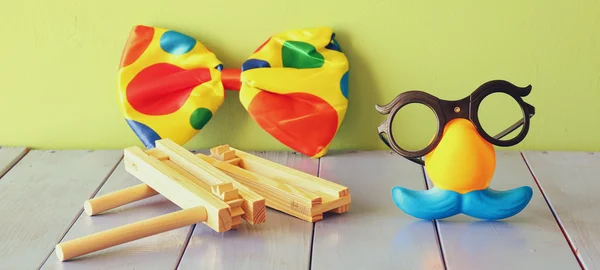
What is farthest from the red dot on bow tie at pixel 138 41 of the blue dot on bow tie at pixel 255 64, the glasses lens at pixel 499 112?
the glasses lens at pixel 499 112

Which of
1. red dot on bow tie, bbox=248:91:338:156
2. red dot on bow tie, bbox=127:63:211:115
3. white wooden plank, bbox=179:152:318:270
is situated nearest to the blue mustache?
white wooden plank, bbox=179:152:318:270

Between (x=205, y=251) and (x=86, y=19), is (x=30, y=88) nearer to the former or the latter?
(x=86, y=19)

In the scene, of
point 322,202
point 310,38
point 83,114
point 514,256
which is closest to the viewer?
point 514,256

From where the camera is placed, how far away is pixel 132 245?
0.98m

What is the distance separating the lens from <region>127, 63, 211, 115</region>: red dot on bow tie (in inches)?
50.0

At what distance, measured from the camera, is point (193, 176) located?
1091 millimetres

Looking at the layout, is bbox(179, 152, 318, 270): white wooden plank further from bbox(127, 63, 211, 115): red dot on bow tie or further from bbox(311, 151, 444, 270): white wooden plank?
bbox(127, 63, 211, 115): red dot on bow tie

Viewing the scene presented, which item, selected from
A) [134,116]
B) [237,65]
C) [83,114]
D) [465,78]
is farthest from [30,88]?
[465,78]

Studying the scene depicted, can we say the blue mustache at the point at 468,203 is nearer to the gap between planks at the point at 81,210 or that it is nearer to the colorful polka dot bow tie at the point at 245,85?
the colorful polka dot bow tie at the point at 245,85

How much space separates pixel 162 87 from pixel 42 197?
248mm

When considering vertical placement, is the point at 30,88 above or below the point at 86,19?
below

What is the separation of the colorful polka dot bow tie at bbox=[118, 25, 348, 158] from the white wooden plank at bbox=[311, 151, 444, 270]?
8 centimetres

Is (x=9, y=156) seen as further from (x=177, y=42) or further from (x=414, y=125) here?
(x=414, y=125)

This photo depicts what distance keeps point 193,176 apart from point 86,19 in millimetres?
372
